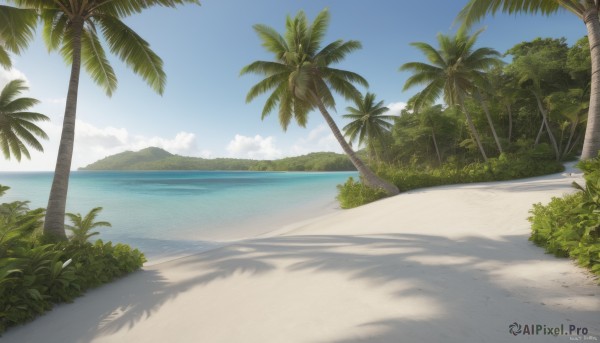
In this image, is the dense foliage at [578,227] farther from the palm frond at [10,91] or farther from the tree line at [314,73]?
the palm frond at [10,91]

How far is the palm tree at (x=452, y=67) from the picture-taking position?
15781mm

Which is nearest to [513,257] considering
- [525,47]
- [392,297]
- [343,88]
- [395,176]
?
[392,297]

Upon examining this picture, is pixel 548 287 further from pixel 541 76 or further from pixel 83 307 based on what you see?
pixel 541 76

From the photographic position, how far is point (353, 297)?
9.29 feet

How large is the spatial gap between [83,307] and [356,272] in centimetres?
397

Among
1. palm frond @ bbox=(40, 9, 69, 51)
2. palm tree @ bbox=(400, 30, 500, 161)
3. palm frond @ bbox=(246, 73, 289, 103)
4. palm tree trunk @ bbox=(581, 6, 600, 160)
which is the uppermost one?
palm tree @ bbox=(400, 30, 500, 161)

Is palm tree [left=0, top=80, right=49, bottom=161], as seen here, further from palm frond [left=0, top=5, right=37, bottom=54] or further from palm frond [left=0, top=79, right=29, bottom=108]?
palm frond [left=0, top=5, right=37, bottom=54]

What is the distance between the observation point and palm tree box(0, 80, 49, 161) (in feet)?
55.9

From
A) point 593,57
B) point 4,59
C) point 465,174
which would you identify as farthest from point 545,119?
point 4,59

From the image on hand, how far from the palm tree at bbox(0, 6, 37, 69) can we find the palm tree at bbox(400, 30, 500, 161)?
17.7 m

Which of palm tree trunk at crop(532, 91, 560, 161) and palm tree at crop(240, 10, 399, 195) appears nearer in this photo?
palm tree at crop(240, 10, 399, 195)

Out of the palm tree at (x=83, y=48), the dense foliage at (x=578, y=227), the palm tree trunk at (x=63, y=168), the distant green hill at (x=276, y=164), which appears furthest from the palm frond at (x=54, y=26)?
the distant green hill at (x=276, y=164)

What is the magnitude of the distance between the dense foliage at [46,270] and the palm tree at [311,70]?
34.6ft

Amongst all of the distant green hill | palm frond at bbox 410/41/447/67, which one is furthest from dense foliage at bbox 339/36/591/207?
the distant green hill
